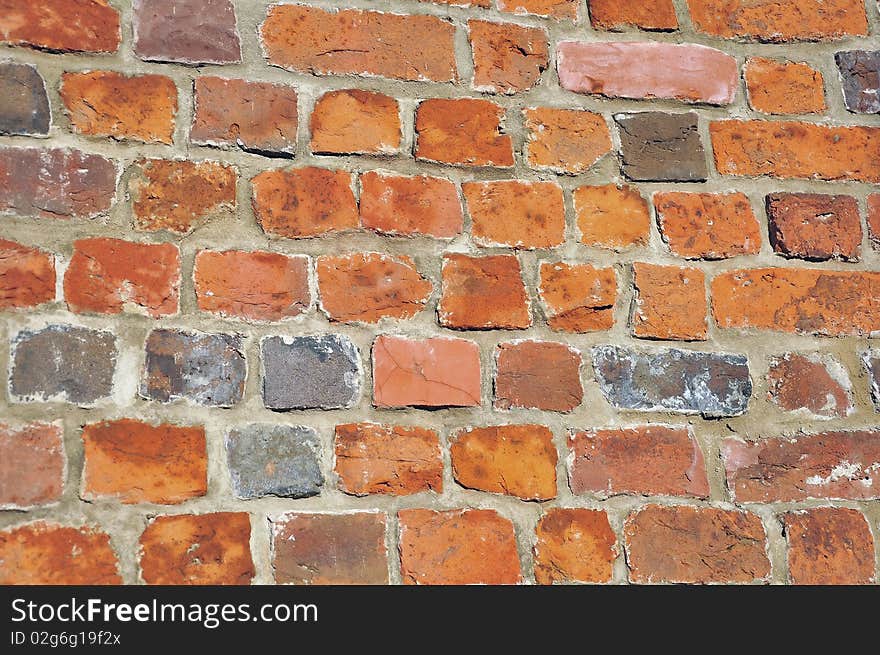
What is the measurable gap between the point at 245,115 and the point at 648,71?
22.6 inches

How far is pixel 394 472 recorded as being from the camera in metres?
1.11

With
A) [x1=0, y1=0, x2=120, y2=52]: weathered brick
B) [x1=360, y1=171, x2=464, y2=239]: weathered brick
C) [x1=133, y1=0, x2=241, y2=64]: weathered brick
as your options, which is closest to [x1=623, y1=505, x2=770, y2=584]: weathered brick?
[x1=360, y1=171, x2=464, y2=239]: weathered brick

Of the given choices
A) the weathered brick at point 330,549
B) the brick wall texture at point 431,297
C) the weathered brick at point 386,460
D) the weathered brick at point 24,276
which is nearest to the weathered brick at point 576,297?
the brick wall texture at point 431,297

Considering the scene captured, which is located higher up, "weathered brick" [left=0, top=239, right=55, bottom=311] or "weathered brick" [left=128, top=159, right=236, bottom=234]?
"weathered brick" [left=128, top=159, right=236, bottom=234]

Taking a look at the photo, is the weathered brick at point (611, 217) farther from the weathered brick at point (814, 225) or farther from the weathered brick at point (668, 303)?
the weathered brick at point (814, 225)

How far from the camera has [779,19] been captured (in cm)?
134

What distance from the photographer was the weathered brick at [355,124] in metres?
1.17

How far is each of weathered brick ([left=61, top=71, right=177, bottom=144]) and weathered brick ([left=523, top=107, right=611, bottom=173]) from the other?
0.48m

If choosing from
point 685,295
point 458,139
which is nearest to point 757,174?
point 685,295

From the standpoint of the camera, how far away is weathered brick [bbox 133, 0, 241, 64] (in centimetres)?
114

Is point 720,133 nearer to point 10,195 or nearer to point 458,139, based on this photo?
point 458,139

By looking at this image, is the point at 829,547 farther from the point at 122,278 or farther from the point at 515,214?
the point at 122,278

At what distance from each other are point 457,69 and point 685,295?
0.44 m

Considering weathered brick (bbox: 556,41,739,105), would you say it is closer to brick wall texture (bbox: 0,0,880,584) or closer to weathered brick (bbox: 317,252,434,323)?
brick wall texture (bbox: 0,0,880,584)
